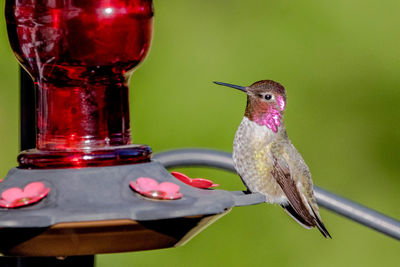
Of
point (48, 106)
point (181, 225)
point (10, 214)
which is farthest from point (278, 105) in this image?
point (10, 214)

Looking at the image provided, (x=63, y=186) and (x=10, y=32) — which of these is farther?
(x=10, y=32)

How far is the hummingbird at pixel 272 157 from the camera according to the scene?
161 inches

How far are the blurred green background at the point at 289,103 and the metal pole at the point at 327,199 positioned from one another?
2.02 m

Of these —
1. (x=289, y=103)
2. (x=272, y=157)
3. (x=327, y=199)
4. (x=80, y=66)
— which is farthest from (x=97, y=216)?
(x=289, y=103)

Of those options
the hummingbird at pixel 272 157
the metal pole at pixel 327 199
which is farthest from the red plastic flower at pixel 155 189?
the hummingbird at pixel 272 157

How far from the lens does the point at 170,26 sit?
20.0ft

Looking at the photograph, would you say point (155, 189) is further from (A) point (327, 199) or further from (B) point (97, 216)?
(A) point (327, 199)

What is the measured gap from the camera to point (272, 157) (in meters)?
4.22

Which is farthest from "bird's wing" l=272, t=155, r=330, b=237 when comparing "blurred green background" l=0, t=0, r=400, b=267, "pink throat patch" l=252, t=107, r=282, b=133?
"blurred green background" l=0, t=0, r=400, b=267

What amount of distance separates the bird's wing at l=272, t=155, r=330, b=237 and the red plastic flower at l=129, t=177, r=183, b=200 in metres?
1.77

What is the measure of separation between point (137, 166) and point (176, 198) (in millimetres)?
259

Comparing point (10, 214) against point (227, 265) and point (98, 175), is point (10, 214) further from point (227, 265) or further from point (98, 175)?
point (227, 265)

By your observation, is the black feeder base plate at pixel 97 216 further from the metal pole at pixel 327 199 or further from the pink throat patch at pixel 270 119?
the pink throat patch at pixel 270 119

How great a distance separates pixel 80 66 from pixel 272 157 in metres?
1.60
